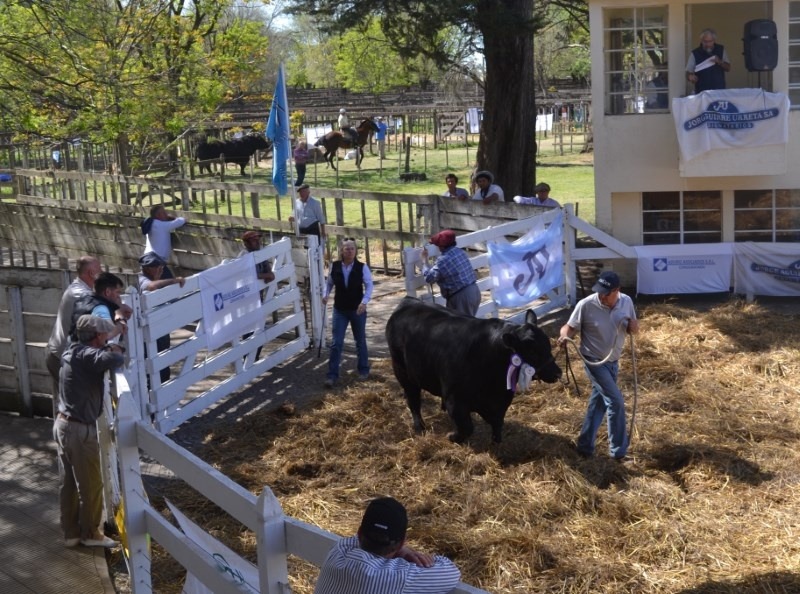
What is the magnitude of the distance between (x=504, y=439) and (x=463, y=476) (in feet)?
3.28

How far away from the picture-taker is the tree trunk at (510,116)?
1886 centimetres

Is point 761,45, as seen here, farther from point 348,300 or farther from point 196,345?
point 196,345

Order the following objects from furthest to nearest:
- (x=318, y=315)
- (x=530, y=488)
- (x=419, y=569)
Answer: (x=318, y=315)
(x=530, y=488)
(x=419, y=569)

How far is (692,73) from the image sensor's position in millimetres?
15758

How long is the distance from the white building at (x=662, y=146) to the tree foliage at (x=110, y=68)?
23.7 feet

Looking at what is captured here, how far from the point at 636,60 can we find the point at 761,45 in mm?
1869

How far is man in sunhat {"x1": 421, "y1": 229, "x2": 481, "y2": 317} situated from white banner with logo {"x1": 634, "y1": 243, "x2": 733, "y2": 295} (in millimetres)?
4632

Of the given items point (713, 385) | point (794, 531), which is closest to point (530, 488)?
point (794, 531)

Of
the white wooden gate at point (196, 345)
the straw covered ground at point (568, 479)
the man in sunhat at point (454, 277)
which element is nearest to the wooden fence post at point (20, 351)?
the white wooden gate at point (196, 345)

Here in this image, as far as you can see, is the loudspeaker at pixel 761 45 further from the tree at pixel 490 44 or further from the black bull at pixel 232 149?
the black bull at pixel 232 149

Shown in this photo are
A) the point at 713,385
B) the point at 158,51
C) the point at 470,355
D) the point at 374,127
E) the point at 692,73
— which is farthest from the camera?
the point at 374,127

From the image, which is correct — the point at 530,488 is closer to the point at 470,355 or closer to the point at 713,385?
the point at 470,355

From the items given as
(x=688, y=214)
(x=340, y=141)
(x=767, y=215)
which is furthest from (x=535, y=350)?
(x=340, y=141)

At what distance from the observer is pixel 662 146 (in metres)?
16.4
